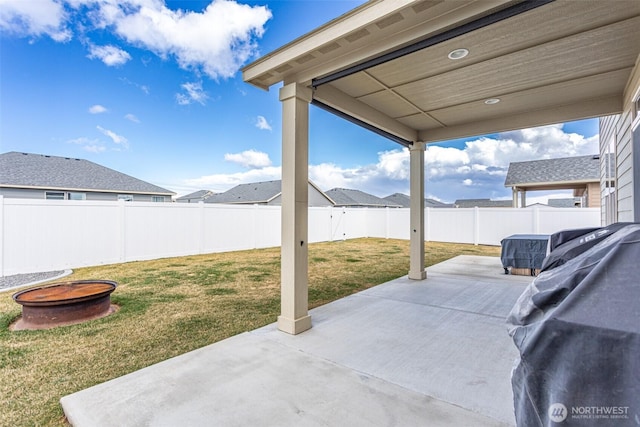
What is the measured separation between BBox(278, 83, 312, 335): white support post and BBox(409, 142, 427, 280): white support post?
337cm

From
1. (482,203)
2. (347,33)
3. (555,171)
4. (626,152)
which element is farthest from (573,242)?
(482,203)

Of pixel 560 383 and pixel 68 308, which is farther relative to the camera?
pixel 68 308

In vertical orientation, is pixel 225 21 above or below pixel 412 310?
above

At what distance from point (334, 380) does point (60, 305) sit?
372 cm

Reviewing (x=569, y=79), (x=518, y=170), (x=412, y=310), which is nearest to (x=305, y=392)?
(x=412, y=310)

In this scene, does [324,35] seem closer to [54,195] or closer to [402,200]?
[54,195]

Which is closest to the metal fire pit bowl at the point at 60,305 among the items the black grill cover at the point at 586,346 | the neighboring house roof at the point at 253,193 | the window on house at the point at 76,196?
the black grill cover at the point at 586,346

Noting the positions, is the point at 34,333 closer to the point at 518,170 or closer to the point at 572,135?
the point at 518,170

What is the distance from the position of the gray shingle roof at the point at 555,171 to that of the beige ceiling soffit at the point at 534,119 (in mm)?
10956

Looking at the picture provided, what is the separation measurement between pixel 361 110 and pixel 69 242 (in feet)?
26.3

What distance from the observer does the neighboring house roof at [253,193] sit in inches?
895

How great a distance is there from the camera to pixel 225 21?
9422 millimetres

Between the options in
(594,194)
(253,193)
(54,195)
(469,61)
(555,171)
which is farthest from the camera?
(253,193)

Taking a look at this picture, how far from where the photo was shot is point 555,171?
1473 cm
